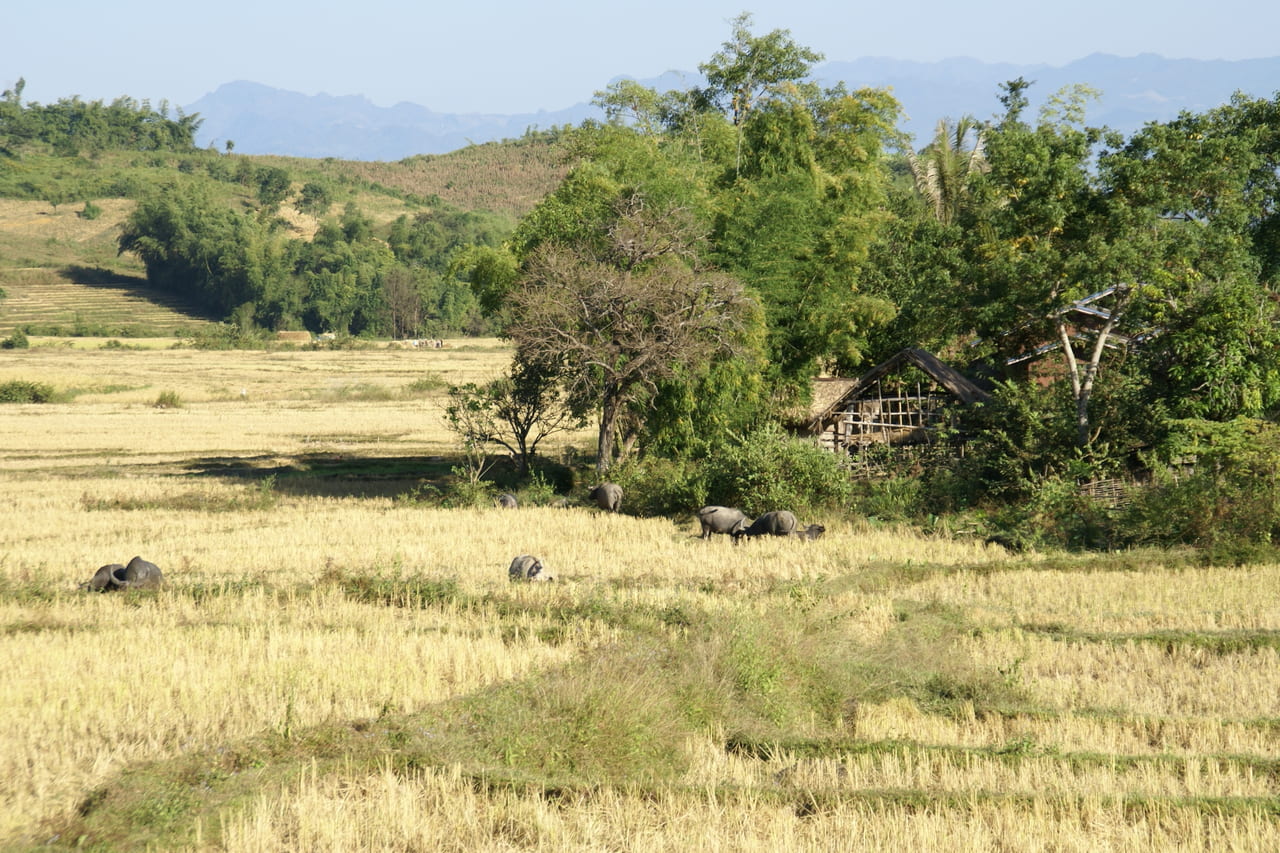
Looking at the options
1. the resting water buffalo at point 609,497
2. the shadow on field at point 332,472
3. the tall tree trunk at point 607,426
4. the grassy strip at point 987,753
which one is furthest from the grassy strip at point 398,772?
the shadow on field at point 332,472

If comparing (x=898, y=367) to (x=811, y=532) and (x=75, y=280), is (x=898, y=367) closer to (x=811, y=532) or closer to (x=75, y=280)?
(x=811, y=532)

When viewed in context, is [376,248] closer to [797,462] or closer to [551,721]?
[797,462]

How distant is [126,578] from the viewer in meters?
13.1

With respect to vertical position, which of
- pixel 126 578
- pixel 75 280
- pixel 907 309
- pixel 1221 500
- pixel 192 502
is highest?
pixel 75 280

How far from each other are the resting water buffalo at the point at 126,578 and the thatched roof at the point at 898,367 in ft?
45.1

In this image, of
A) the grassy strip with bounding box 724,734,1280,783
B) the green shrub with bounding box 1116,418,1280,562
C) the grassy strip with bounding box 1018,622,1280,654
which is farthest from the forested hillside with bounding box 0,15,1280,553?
the grassy strip with bounding box 724,734,1280,783

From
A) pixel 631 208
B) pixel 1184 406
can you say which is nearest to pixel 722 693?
pixel 1184 406

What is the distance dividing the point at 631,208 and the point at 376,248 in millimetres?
92078

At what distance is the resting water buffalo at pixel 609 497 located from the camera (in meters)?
20.3

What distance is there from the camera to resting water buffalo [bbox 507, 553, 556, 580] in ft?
45.1

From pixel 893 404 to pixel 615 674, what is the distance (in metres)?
15.8

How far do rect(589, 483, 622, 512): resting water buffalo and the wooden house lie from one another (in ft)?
14.5

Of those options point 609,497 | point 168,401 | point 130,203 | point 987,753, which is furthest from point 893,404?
point 130,203

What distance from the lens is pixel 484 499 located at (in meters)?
21.2
